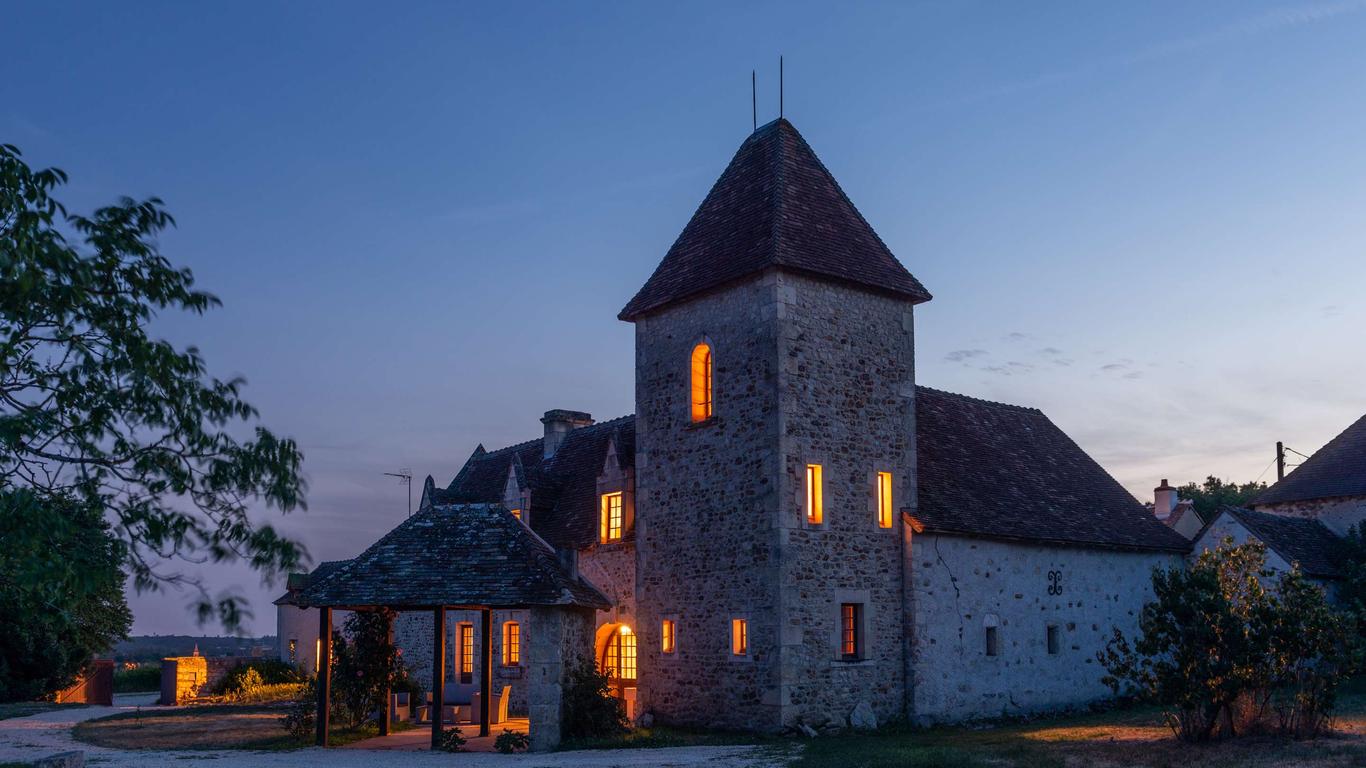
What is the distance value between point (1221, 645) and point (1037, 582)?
297 inches

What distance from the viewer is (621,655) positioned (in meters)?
24.8

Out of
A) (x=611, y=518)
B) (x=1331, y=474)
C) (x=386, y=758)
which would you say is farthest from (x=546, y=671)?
(x=1331, y=474)

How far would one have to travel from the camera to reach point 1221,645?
57.8ft

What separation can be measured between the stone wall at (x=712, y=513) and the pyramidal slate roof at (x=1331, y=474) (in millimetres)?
22212

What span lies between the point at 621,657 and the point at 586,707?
3960 mm

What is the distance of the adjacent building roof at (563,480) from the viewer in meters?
26.9

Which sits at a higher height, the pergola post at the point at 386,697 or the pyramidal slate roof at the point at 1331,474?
the pyramidal slate roof at the point at 1331,474

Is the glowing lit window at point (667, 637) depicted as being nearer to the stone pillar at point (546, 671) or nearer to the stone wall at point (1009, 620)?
the stone pillar at point (546, 671)

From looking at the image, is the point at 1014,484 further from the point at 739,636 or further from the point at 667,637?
the point at 667,637

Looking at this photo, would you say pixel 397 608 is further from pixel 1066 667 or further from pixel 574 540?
pixel 1066 667

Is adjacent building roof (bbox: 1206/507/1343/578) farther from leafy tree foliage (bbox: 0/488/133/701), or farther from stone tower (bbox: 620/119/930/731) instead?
leafy tree foliage (bbox: 0/488/133/701)

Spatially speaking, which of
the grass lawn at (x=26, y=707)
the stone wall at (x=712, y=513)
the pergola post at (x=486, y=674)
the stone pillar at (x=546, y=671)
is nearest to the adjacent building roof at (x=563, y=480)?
the stone wall at (x=712, y=513)

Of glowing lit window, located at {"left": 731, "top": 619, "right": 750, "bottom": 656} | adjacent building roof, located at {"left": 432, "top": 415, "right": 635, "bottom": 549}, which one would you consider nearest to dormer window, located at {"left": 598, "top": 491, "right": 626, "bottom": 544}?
adjacent building roof, located at {"left": 432, "top": 415, "right": 635, "bottom": 549}

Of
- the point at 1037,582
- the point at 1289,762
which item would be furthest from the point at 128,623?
the point at 1289,762
